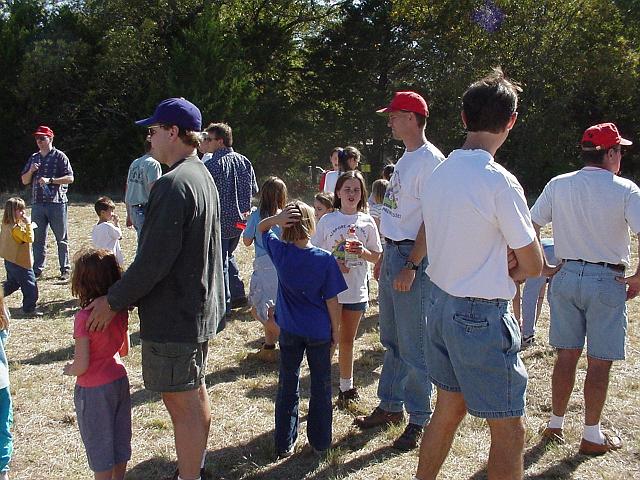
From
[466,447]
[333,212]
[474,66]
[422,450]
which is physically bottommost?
[466,447]

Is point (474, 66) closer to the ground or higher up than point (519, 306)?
higher up

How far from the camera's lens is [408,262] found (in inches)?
153

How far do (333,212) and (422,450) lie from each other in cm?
242

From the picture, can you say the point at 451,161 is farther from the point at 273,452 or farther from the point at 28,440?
the point at 28,440

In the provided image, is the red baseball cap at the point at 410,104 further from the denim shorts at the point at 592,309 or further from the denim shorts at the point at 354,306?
the denim shorts at the point at 354,306

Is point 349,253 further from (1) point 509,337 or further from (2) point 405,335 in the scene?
(1) point 509,337

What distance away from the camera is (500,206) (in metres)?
2.72

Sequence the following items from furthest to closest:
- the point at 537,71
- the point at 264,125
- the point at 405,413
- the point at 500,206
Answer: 1. the point at 264,125
2. the point at 537,71
3. the point at 405,413
4. the point at 500,206

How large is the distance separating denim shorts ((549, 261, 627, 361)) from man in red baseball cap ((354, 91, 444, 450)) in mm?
845

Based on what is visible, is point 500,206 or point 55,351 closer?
point 500,206

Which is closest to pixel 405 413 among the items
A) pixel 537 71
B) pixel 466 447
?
pixel 466 447

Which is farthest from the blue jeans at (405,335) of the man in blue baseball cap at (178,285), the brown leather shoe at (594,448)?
the man in blue baseball cap at (178,285)

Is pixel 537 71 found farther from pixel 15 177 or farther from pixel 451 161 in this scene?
pixel 451 161

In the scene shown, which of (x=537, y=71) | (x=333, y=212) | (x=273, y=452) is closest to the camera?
(x=273, y=452)
